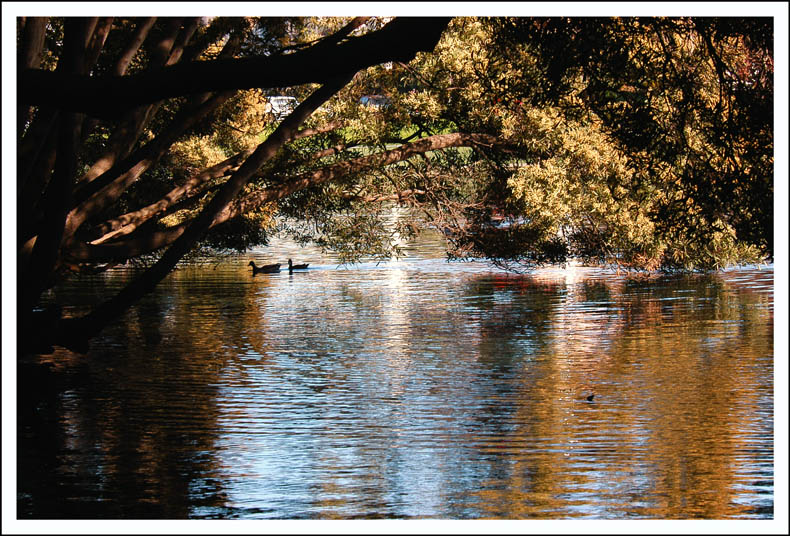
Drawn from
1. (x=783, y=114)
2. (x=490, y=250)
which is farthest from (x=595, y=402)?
(x=490, y=250)

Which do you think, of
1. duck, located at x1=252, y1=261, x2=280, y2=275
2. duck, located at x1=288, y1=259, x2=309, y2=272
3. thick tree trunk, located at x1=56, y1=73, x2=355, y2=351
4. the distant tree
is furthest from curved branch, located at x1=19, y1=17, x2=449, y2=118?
duck, located at x1=288, y1=259, x2=309, y2=272

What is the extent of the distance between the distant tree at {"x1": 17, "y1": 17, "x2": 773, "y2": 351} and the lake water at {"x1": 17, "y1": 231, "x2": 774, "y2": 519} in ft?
4.76

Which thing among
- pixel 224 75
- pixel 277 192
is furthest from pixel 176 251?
pixel 224 75

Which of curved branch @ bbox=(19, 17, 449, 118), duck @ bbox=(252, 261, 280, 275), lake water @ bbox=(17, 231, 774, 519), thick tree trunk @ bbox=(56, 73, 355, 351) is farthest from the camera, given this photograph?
duck @ bbox=(252, 261, 280, 275)

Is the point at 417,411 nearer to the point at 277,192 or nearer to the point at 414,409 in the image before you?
the point at 414,409

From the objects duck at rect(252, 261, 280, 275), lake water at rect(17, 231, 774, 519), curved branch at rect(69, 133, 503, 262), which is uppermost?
curved branch at rect(69, 133, 503, 262)

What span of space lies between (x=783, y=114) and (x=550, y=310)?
13.8 m

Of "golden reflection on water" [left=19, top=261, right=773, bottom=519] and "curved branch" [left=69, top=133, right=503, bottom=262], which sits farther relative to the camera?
"curved branch" [left=69, top=133, right=503, bottom=262]

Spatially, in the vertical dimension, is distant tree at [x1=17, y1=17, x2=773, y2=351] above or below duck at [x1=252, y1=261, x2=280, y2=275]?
above

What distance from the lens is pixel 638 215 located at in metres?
18.8

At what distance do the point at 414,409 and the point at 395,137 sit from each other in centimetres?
638

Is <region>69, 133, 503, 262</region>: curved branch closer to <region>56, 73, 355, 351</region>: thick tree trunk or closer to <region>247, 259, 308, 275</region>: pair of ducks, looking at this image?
<region>56, 73, 355, 351</region>: thick tree trunk

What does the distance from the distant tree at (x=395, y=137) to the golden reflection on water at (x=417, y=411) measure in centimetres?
140

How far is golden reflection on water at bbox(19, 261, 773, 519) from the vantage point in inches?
374
